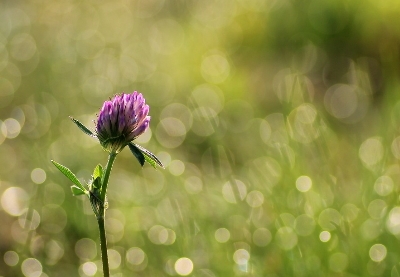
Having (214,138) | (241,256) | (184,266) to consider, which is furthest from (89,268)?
(214,138)

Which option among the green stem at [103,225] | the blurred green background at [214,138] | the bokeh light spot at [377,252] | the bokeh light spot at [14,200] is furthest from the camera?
the bokeh light spot at [14,200]

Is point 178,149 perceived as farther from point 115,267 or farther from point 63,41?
point 63,41

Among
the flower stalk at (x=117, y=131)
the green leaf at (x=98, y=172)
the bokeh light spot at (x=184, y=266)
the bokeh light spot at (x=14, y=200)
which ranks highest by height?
the bokeh light spot at (x=14, y=200)

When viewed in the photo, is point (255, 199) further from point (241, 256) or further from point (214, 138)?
point (214, 138)

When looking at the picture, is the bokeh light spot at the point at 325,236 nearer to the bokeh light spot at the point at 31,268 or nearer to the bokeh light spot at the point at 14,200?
the bokeh light spot at the point at 31,268

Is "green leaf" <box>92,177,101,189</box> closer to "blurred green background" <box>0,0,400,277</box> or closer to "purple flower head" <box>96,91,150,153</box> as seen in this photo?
"purple flower head" <box>96,91,150,153</box>

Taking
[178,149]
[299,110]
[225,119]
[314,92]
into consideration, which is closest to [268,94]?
[314,92]

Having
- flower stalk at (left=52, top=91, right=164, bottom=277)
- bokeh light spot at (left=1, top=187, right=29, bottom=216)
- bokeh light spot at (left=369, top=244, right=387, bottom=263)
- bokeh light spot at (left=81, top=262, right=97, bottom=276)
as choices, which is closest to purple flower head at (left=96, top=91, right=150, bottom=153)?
flower stalk at (left=52, top=91, right=164, bottom=277)

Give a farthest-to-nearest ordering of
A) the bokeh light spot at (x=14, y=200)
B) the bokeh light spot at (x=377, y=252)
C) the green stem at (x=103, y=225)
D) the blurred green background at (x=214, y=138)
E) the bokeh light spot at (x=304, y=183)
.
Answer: the bokeh light spot at (x=14, y=200) → the bokeh light spot at (x=304, y=183) → the blurred green background at (x=214, y=138) → the bokeh light spot at (x=377, y=252) → the green stem at (x=103, y=225)

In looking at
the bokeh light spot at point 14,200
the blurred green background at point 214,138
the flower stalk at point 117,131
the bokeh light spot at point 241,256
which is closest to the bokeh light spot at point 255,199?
the blurred green background at point 214,138
